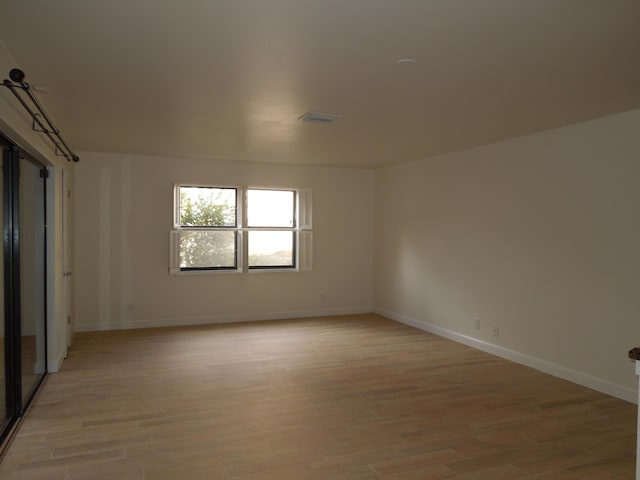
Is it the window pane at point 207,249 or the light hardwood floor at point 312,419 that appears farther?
the window pane at point 207,249

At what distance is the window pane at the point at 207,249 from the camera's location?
6860 millimetres

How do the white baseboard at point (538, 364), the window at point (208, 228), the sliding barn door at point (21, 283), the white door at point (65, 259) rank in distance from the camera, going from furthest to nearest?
the window at point (208, 228)
the white door at point (65, 259)
the white baseboard at point (538, 364)
the sliding barn door at point (21, 283)

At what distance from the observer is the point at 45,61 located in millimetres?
2863

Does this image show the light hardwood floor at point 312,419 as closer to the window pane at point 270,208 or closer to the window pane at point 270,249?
the window pane at point 270,249

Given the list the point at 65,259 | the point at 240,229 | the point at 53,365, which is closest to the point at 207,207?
the point at 240,229

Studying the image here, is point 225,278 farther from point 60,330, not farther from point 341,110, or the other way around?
point 341,110

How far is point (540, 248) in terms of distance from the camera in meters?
4.73

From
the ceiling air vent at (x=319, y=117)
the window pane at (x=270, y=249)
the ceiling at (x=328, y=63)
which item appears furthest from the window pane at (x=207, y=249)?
the ceiling air vent at (x=319, y=117)

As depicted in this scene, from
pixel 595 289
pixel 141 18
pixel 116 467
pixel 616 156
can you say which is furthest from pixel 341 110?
pixel 116 467

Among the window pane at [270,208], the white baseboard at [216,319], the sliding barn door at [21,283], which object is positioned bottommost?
the white baseboard at [216,319]

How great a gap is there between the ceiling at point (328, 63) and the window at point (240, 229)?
2162 millimetres

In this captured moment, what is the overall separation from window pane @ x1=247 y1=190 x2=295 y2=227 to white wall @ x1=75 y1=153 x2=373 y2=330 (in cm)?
23

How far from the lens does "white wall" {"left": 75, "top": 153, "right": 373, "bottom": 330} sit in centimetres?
632

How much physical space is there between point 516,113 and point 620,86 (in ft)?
2.80
